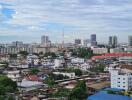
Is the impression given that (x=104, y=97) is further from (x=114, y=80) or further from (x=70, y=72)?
(x=70, y=72)

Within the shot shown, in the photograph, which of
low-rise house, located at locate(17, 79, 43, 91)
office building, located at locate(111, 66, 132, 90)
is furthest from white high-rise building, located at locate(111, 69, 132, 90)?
low-rise house, located at locate(17, 79, 43, 91)

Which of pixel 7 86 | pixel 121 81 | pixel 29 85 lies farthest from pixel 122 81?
pixel 7 86

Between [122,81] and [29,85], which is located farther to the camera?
[29,85]

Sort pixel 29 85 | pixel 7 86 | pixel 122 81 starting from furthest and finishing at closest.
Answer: pixel 29 85, pixel 122 81, pixel 7 86

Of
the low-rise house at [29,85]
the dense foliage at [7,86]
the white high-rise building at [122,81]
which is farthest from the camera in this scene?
the low-rise house at [29,85]

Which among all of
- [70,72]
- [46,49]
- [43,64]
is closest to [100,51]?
[46,49]

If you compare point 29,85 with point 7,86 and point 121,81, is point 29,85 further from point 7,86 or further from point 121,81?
point 121,81

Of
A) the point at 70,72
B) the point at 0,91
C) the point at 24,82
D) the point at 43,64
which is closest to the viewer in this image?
the point at 0,91

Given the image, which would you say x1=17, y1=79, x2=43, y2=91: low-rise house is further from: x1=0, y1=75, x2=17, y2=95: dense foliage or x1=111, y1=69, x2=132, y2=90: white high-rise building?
x1=111, y1=69, x2=132, y2=90: white high-rise building

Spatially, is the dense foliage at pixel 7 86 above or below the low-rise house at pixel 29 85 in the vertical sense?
above

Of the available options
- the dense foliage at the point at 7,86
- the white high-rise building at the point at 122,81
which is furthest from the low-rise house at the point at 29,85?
the white high-rise building at the point at 122,81

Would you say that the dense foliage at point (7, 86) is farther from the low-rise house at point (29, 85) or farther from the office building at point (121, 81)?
the office building at point (121, 81)
